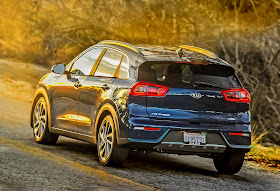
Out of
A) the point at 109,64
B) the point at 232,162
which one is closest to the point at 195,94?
the point at 232,162

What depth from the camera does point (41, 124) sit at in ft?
39.3

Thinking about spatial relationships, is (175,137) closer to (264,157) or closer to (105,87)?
(105,87)

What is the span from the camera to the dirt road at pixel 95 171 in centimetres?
838

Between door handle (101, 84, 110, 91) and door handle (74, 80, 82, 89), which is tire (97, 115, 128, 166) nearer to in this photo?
door handle (101, 84, 110, 91)

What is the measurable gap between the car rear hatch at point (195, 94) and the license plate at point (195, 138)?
164 mm

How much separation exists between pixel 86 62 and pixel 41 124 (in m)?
1.43

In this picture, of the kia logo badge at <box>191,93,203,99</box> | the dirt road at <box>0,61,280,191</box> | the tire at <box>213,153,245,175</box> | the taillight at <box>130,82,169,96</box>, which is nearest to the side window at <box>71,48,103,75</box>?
the dirt road at <box>0,61,280,191</box>

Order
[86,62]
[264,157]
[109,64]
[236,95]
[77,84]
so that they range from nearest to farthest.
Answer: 1. [236,95]
2. [109,64]
3. [77,84]
4. [86,62]
5. [264,157]

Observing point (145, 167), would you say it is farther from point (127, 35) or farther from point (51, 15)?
point (51, 15)

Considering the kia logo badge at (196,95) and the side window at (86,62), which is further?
the side window at (86,62)

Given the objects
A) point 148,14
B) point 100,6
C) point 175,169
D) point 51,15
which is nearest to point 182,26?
point 148,14

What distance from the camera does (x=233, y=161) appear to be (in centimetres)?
1016

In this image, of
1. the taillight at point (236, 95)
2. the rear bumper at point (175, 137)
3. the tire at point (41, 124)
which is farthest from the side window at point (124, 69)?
the tire at point (41, 124)

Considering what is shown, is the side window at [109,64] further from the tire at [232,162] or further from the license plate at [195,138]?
the tire at [232,162]
